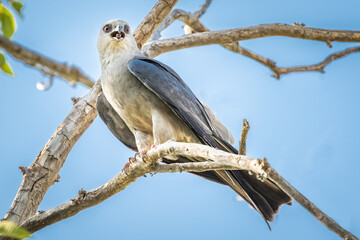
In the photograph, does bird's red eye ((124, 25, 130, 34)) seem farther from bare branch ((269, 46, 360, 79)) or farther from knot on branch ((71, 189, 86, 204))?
bare branch ((269, 46, 360, 79))

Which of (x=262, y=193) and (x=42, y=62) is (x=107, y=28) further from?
(x=42, y=62)

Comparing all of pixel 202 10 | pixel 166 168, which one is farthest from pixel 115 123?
pixel 202 10

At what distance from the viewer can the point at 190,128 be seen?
4.18 m

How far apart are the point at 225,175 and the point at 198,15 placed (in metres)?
3.74

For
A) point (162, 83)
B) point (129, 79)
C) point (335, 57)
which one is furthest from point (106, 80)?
point (335, 57)

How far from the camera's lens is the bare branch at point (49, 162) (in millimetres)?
3988

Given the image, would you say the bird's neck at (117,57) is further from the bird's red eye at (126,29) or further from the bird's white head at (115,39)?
the bird's red eye at (126,29)

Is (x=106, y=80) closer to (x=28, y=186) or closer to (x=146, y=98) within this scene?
(x=146, y=98)

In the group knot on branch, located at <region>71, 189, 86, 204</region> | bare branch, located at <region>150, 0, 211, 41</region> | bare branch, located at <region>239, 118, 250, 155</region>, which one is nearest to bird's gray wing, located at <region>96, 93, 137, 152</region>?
knot on branch, located at <region>71, 189, 86, 204</region>

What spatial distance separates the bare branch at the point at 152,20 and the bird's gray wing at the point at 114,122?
105 centimetres

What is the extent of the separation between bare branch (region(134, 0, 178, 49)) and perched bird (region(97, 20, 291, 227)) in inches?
23.2

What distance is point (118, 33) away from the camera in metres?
4.92

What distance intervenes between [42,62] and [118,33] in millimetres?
3823

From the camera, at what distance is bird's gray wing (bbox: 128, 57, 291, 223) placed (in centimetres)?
368
